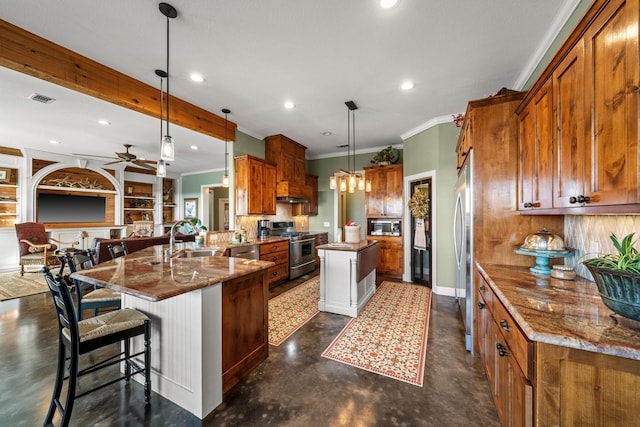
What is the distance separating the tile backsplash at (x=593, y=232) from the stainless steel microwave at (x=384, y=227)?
130 inches

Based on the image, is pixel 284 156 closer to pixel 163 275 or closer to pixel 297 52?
pixel 297 52

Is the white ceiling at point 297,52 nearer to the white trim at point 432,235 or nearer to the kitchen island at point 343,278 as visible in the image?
the white trim at point 432,235

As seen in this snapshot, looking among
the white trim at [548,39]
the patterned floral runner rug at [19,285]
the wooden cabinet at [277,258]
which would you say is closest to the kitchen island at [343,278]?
the wooden cabinet at [277,258]

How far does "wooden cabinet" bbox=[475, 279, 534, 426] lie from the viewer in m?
1.04

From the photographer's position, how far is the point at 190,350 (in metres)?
1.67

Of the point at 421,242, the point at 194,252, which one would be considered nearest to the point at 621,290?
the point at 194,252

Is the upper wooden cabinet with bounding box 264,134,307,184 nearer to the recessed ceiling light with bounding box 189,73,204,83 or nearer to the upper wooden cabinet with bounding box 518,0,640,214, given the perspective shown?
the recessed ceiling light with bounding box 189,73,204,83

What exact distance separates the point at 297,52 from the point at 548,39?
2.34 metres

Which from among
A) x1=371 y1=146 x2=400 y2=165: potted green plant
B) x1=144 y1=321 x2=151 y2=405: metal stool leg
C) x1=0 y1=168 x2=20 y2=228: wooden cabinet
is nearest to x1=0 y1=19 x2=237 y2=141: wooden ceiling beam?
x1=144 y1=321 x2=151 y2=405: metal stool leg

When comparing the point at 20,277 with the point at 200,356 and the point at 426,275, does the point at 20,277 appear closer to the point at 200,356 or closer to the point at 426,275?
the point at 200,356

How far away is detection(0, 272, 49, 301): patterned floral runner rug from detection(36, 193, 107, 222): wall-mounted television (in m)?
1.62

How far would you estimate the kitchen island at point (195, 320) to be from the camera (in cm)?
161

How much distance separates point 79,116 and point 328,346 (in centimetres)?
506

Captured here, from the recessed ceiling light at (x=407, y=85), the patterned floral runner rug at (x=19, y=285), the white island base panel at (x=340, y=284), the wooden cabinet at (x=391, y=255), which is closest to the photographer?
the recessed ceiling light at (x=407, y=85)
